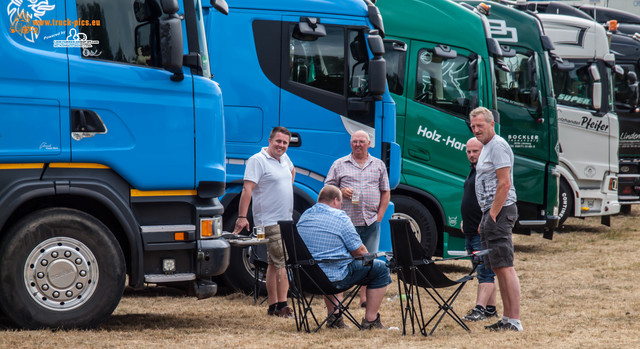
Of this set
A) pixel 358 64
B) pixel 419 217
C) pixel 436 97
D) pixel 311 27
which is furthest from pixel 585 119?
pixel 311 27

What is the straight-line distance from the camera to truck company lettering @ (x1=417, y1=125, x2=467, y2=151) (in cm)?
1138

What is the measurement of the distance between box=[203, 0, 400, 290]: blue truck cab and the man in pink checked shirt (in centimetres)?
77

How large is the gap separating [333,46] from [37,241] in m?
3.86

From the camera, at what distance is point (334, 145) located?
9.51 m

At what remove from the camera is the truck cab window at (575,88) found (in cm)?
1535

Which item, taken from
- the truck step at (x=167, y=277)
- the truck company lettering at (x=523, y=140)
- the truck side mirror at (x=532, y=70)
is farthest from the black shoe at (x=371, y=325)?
the truck side mirror at (x=532, y=70)

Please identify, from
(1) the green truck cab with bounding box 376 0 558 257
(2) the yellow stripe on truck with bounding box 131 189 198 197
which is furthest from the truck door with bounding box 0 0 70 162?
(1) the green truck cab with bounding box 376 0 558 257

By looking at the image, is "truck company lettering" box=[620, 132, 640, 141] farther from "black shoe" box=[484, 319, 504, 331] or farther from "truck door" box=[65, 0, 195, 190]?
"truck door" box=[65, 0, 195, 190]

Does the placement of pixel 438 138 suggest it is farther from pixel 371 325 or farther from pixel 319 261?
pixel 319 261

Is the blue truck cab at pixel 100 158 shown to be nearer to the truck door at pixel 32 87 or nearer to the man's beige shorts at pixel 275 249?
the truck door at pixel 32 87

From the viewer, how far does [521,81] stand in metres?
13.4

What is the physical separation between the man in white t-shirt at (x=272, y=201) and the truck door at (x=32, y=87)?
1926 mm

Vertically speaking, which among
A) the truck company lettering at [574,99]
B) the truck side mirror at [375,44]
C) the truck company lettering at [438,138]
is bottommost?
the truck company lettering at [574,99]

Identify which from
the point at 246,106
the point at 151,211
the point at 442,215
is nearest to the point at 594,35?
the point at 442,215
